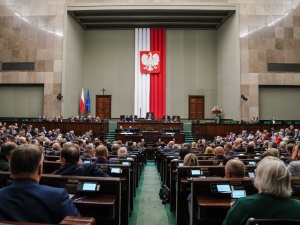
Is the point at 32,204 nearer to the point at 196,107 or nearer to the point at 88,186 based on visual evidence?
the point at 88,186

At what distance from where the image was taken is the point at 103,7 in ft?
56.7

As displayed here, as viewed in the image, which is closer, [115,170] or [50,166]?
[115,170]

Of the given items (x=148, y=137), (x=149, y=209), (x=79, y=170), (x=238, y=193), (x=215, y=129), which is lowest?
(x=149, y=209)

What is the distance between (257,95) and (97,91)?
10.5 metres

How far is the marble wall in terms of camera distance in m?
17.2

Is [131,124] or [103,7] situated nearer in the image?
[131,124]

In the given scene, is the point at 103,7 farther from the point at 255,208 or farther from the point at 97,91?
the point at 255,208

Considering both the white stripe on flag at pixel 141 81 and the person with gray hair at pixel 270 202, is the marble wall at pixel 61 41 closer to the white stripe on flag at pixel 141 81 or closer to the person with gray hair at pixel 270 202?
the white stripe on flag at pixel 141 81

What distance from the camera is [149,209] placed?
486cm

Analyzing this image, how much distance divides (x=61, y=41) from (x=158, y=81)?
687cm

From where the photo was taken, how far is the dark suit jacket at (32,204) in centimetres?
156

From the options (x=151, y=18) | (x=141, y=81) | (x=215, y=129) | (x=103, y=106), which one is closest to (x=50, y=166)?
(x=215, y=129)

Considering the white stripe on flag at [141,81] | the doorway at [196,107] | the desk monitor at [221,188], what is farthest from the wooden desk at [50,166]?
the doorway at [196,107]

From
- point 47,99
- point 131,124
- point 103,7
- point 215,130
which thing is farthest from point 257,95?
point 47,99
